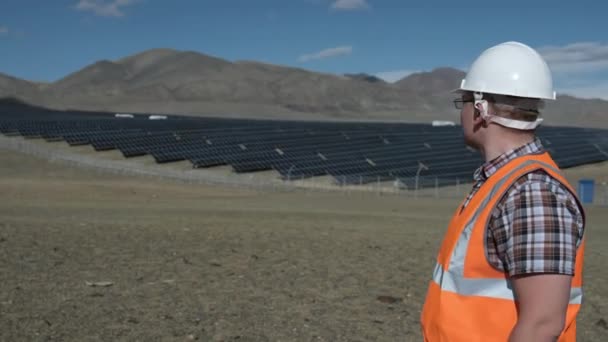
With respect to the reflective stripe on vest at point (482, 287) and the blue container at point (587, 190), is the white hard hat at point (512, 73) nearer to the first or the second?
the reflective stripe on vest at point (482, 287)

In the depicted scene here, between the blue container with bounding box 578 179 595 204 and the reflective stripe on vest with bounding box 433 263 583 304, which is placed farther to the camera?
the blue container with bounding box 578 179 595 204

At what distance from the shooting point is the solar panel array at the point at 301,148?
37.0m

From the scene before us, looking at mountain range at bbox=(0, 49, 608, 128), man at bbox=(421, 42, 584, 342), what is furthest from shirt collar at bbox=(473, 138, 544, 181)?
mountain range at bbox=(0, 49, 608, 128)

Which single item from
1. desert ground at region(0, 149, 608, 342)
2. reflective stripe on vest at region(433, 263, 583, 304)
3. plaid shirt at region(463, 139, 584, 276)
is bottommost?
desert ground at region(0, 149, 608, 342)

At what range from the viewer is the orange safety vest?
245 centimetres

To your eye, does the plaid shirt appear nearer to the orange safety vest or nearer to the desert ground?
the orange safety vest

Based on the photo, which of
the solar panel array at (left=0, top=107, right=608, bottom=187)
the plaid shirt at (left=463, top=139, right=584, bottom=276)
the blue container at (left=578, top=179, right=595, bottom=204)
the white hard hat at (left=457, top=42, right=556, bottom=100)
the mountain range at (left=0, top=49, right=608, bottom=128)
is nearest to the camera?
the plaid shirt at (left=463, top=139, right=584, bottom=276)

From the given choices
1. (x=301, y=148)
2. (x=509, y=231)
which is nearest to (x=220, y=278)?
(x=509, y=231)

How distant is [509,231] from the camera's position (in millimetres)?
2391

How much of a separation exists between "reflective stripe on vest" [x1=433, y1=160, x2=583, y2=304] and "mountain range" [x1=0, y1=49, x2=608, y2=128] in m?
107

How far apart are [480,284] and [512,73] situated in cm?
73

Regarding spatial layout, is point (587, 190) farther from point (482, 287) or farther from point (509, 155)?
point (482, 287)

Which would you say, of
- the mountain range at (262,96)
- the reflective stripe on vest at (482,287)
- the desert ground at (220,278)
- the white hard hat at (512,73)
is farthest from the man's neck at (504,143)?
the mountain range at (262,96)

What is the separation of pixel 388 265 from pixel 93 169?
29.0 m
